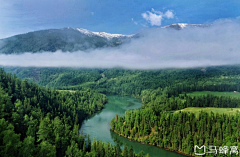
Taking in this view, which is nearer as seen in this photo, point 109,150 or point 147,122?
point 109,150

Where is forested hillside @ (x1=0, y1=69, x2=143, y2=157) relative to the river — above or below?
above

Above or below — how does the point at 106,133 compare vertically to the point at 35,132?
below

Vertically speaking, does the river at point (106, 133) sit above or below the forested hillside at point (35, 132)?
below

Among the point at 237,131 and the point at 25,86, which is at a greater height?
the point at 25,86

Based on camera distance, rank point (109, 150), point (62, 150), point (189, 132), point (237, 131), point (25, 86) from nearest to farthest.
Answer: point (62, 150) → point (109, 150) → point (237, 131) → point (189, 132) → point (25, 86)

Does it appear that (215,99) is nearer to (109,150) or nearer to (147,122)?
(147,122)

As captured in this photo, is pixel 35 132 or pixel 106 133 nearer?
pixel 35 132

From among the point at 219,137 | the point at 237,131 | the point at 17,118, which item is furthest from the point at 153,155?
the point at 17,118

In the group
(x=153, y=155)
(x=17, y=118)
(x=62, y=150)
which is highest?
(x=17, y=118)

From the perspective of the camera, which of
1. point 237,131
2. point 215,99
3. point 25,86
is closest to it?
point 237,131

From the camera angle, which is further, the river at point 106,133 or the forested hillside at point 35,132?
the river at point 106,133

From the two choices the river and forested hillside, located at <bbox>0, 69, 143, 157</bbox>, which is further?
the river
